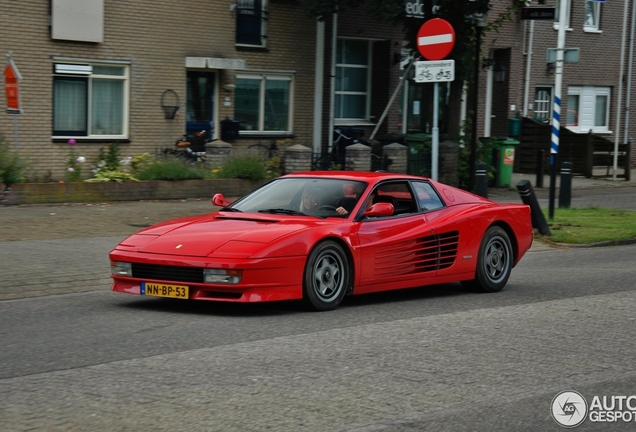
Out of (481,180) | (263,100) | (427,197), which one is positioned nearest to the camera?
(427,197)

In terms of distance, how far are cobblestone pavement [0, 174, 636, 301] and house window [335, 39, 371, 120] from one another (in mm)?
8169

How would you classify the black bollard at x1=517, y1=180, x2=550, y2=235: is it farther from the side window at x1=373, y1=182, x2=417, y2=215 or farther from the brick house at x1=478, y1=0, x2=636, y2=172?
the brick house at x1=478, y1=0, x2=636, y2=172

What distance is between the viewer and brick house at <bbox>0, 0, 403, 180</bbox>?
873 inches

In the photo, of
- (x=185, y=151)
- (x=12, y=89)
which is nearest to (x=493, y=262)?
(x=12, y=89)

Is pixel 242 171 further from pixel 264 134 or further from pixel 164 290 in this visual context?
pixel 164 290

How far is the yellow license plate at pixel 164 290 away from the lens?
30.1ft

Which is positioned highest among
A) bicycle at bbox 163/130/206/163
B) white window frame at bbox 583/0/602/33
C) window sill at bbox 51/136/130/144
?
white window frame at bbox 583/0/602/33

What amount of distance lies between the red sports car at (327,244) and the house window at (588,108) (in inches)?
988

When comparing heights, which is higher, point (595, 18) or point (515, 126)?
point (595, 18)

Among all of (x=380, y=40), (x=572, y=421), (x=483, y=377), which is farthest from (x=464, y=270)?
(x=380, y=40)

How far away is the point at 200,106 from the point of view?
1012 inches

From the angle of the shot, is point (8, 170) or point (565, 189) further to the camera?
point (565, 189)

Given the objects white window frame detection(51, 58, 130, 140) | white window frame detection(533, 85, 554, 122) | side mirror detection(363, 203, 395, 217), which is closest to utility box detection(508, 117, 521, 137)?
white window frame detection(533, 85, 554, 122)

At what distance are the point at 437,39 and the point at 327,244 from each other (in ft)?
19.7
